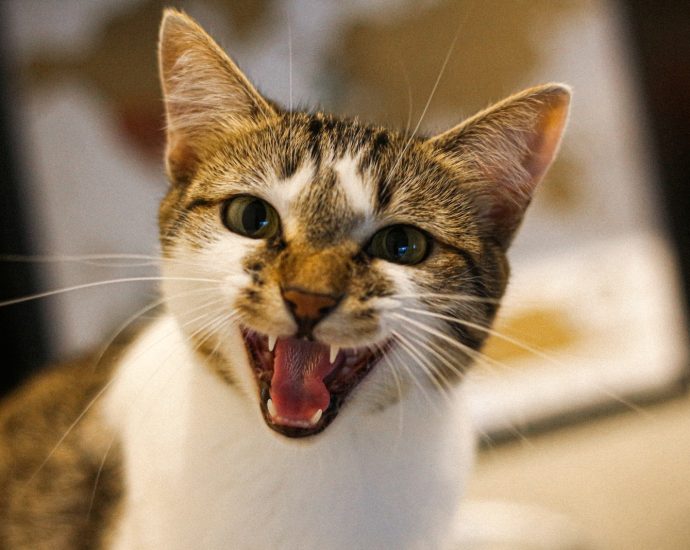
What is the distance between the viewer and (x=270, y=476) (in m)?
0.84

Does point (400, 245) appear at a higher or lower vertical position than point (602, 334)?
higher

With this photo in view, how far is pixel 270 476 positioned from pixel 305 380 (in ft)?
0.66

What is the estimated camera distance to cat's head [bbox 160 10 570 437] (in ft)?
2.34

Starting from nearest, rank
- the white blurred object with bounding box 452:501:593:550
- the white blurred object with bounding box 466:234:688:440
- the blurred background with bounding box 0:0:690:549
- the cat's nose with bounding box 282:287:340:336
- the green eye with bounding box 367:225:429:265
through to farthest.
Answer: the cat's nose with bounding box 282:287:340:336, the green eye with bounding box 367:225:429:265, the white blurred object with bounding box 452:501:593:550, the blurred background with bounding box 0:0:690:549, the white blurred object with bounding box 466:234:688:440

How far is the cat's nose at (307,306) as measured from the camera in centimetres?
69

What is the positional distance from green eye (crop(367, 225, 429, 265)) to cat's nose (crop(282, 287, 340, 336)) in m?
0.12

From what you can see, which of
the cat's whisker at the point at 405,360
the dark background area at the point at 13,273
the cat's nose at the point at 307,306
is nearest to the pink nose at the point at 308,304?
the cat's nose at the point at 307,306

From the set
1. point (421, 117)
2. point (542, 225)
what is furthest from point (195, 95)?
point (542, 225)

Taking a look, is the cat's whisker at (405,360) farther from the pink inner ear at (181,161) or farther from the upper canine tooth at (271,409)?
the pink inner ear at (181,161)

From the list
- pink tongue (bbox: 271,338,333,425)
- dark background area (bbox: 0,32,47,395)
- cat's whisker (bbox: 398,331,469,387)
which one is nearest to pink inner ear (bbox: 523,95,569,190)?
cat's whisker (bbox: 398,331,469,387)

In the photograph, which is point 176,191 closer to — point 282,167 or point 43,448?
point 282,167

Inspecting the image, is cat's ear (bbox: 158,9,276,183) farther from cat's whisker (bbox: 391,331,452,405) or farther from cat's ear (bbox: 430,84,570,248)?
cat's whisker (bbox: 391,331,452,405)

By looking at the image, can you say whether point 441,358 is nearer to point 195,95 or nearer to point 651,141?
point 195,95

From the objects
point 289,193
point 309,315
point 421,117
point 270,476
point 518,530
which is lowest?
point 518,530
